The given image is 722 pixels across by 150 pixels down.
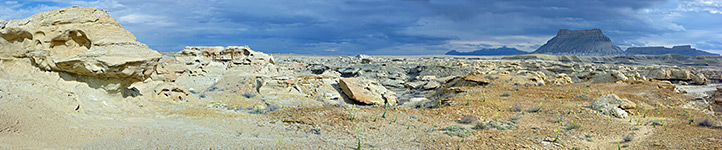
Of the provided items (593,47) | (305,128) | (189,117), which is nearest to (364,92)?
(305,128)

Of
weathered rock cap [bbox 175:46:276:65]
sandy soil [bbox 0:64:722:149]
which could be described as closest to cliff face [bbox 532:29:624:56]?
weathered rock cap [bbox 175:46:276:65]

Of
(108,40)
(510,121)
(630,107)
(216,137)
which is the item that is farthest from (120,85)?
(630,107)

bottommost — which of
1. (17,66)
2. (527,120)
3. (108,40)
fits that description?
(527,120)

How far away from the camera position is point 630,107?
1238 centimetres

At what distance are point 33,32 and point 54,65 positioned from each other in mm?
941

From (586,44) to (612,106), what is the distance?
197 meters

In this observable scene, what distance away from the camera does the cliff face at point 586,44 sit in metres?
172

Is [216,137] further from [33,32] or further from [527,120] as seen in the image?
[527,120]

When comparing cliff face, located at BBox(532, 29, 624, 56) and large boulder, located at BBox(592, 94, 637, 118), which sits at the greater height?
cliff face, located at BBox(532, 29, 624, 56)

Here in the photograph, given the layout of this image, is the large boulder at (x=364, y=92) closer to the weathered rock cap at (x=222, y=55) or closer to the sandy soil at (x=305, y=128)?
the sandy soil at (x=305, y=128)

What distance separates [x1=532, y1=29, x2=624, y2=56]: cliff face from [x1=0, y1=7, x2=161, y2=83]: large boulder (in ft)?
628

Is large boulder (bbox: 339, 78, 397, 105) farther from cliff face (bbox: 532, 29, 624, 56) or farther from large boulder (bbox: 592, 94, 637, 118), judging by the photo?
cliff face (bbox: 532, 29, 624, 56)

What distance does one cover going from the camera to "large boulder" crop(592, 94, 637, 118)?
37.1 ft

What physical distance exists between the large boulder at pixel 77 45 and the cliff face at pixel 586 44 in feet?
628
